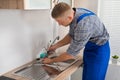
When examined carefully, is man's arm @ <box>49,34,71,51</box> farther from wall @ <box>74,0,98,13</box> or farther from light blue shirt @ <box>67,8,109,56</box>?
wall @ <box>74,0,98,13</box>

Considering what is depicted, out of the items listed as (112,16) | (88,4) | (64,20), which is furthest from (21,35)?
(112,16)

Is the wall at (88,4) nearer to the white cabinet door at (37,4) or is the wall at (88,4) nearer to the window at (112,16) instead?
the window at (112,16)

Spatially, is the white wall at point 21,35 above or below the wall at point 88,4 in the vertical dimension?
below

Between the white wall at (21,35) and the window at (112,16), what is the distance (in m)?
0.77

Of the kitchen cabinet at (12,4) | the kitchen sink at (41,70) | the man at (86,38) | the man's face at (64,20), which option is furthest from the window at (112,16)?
the kitchen cabinet at (12,4)

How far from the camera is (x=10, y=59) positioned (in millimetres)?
1759

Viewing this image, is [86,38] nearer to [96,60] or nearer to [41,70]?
[96,60]

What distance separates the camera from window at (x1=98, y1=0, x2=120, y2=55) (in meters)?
2.41

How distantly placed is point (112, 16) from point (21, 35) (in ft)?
4.30

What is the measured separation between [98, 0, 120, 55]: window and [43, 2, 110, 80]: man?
725 millimetres

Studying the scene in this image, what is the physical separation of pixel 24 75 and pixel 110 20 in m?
1.45

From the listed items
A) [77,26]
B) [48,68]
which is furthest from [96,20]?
[48,68]

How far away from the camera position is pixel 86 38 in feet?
4.99

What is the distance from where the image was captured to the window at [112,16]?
7.91ft
